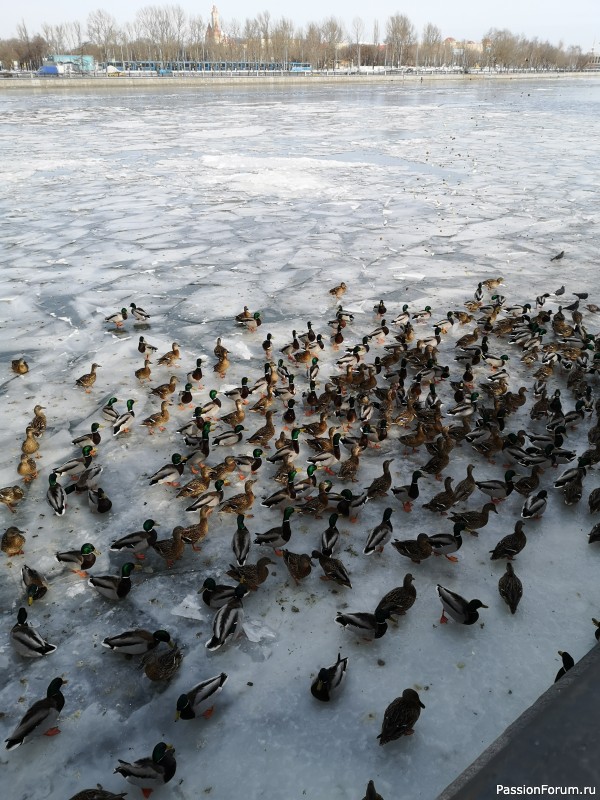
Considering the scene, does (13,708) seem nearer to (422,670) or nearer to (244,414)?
(422,670)

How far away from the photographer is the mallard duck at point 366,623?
366 centimetres

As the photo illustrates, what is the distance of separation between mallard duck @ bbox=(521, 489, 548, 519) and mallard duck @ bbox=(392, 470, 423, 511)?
0.88m

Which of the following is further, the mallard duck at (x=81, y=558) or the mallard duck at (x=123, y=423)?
the mallard duck at (x=123, y=423)

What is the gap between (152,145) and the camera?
80.7 feet

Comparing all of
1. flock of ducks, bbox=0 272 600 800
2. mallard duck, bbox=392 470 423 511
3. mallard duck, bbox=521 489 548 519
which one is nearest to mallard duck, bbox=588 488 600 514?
flock of ducks, bbox=0 272 600 800

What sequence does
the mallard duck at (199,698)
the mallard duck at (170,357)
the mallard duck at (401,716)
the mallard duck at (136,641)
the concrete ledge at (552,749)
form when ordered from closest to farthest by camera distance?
the concrete ledge at (552,749) < the mallard duck at (401,716) < the mallard duck at (199,698) < the mallard duck at (136,641) < the mallard duck at (170,357)

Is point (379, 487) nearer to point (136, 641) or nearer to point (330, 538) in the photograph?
point (330, 538)

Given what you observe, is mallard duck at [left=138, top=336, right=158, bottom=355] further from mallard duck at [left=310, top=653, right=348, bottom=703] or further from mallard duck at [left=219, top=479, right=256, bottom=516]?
mallard duck at [left=310, top=653, right=348, bottom=703]

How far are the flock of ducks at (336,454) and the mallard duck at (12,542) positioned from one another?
0.01 m

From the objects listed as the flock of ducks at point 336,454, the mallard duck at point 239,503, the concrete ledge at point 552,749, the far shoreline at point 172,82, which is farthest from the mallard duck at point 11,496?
the far shoreline at point 172,82

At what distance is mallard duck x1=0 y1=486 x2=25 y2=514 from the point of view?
15.8ft

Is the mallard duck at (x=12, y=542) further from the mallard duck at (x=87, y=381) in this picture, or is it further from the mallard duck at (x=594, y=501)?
the mallard duck at (x=594, y=501)

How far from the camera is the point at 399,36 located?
11225 cm

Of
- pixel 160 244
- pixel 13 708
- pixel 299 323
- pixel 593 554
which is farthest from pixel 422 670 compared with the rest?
pixel 160 244
